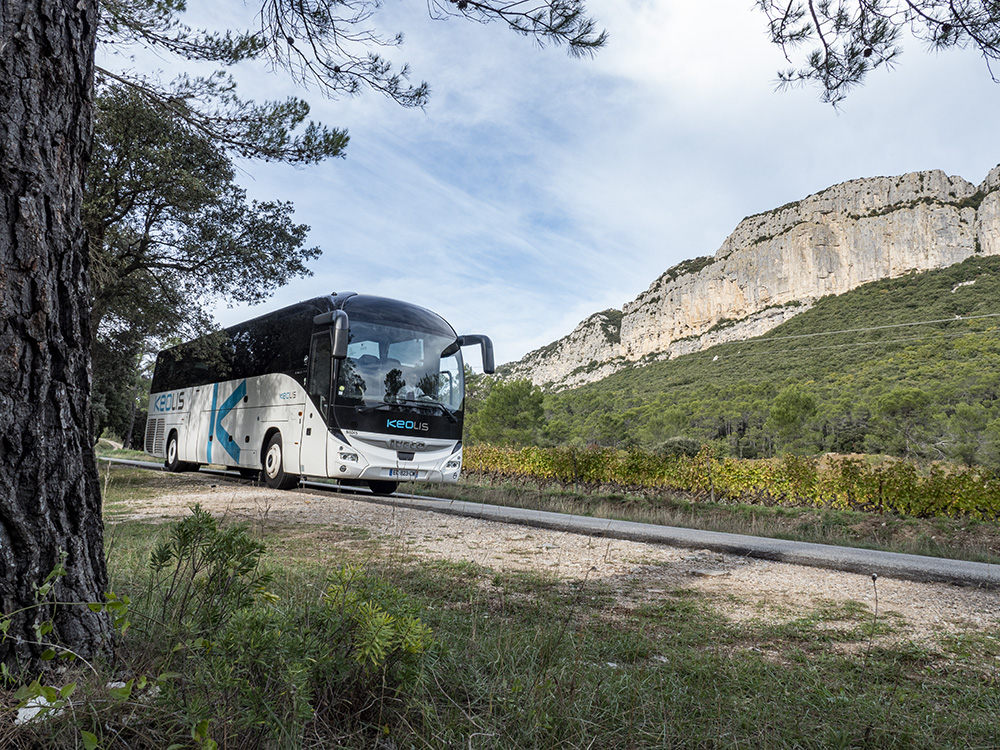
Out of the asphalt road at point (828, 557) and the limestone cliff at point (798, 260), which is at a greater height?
the limestone cliff at point (798, 260)

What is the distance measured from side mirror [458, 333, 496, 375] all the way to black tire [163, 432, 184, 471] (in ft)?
30.4

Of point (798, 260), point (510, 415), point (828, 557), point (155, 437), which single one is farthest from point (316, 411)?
point (798, 260)

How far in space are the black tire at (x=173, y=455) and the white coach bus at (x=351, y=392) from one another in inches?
162

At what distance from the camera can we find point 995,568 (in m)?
5.29

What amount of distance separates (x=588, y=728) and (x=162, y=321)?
1091cm

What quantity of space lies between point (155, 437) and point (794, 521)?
670 inches

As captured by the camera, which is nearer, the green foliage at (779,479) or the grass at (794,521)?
the grass at (794,521)

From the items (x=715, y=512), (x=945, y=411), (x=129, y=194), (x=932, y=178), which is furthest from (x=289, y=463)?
(x=932, y=178)

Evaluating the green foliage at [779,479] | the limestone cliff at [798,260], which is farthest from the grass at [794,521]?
the limestone cliff at [798,260]

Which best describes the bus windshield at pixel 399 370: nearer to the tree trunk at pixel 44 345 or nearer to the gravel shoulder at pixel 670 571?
the gravel shoulder at pixel 670 571

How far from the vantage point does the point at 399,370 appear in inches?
433

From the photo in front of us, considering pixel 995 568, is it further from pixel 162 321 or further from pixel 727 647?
pixel 162 321

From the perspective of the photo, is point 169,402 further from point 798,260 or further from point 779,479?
point 798,260

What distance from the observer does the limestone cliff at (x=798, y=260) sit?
243 feet
